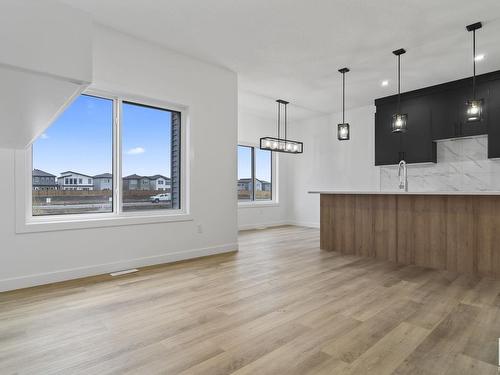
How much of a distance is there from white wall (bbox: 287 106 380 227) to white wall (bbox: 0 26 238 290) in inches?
132

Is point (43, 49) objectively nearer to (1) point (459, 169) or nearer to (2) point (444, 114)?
(2) point (444, 114)

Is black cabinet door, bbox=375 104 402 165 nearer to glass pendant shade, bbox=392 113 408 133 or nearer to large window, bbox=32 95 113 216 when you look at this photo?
glass pendant shade, bbox=392 113 408 133

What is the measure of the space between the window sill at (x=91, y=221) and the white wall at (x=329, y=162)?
422 cm

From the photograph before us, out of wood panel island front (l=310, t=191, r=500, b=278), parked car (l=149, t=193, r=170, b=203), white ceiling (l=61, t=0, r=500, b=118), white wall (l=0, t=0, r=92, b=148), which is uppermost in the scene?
white ceiling (l=61, t=0, r=500, b=118)

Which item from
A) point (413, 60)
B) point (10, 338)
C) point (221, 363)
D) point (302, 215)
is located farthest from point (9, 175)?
point (302, 215)

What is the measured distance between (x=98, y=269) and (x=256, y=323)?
2.14m

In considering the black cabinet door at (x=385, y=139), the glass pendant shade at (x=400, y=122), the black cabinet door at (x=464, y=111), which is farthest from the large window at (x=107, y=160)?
the black cabinet door at (x=464, y=111)

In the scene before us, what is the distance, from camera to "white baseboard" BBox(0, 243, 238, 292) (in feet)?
9.62

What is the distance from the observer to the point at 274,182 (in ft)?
26.7

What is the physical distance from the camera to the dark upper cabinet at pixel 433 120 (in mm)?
4676

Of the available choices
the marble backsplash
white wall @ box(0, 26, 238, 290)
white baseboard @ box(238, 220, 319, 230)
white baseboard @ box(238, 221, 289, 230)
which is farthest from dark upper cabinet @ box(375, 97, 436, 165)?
white wall @ box(0, 26, 238, 290)

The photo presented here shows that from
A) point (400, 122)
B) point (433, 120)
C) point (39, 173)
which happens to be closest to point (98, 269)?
point (39, 173)

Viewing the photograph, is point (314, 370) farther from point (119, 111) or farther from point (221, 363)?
point (119, 111)

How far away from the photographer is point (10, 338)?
1.98 metres
